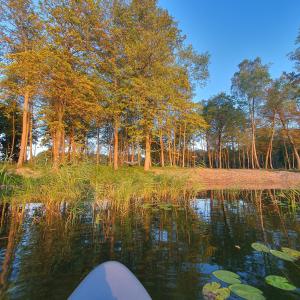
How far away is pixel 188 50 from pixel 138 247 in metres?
23.6

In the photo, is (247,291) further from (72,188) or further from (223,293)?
(72,188)

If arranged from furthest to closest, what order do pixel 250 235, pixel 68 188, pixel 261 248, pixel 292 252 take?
pixel 68 188 < pixel 250 235 < pixel 261 248 < pixel 292 252

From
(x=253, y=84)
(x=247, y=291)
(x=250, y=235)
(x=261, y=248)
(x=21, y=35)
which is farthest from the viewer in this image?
(x=253, y=84)

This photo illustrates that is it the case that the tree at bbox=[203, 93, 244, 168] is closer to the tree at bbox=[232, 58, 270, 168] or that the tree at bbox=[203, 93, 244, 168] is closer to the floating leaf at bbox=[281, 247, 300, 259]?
the tree at bbox=[232, 58, 270, 168]

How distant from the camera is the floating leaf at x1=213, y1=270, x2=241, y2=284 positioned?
335cm

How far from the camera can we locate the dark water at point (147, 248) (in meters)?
3.40

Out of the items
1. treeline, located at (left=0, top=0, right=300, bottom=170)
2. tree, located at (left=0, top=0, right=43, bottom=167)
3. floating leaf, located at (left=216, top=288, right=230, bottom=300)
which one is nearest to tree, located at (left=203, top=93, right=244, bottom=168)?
→ treeline, located at (left=0, top=0, right=300, bottom=170)

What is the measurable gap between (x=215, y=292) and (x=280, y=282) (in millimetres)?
959

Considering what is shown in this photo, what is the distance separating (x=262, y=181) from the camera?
79.9 feet

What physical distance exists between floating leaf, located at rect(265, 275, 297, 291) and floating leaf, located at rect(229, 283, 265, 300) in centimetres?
37

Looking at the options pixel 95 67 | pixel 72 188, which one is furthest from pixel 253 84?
pixel 72 188

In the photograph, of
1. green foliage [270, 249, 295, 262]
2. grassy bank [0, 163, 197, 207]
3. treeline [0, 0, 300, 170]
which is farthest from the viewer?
treeline [0, 0, 300, 170]

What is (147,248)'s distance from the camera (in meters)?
4.82

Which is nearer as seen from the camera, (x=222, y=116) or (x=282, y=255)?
(x=282, y=255)
